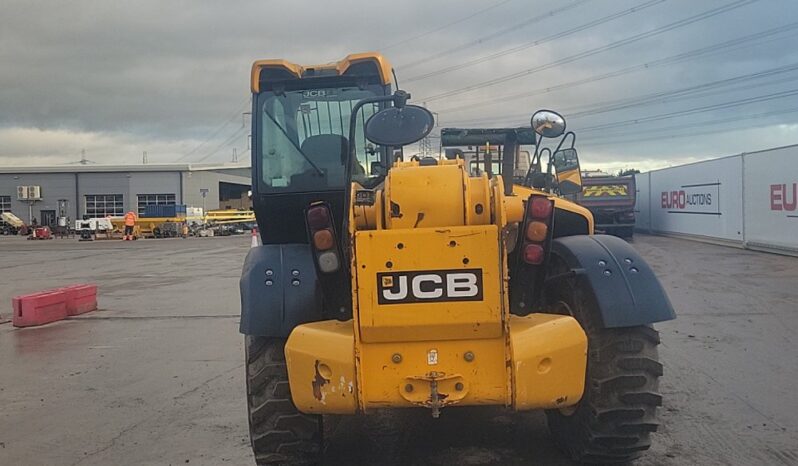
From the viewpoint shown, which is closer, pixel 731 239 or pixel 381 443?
pixel 381 443

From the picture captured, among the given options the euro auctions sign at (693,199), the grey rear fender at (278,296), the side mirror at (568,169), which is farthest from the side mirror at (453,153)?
the euro auctions sign at (693,199)

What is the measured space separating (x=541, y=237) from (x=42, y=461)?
3809 mm

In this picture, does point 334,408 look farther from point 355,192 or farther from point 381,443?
point 381,443

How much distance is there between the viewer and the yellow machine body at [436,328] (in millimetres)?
3520

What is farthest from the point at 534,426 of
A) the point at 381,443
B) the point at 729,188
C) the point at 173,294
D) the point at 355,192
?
the point at 729,188

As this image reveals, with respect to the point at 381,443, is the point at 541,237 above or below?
above

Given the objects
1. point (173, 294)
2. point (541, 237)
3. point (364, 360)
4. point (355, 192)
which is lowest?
point (173, 294)

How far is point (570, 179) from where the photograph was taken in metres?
5.64

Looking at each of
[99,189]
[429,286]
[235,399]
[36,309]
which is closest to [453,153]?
[429,286]

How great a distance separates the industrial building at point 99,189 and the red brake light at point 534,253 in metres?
67.0

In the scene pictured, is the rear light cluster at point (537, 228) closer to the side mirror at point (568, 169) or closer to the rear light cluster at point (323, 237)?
the rear light cluster at point (323, 237)

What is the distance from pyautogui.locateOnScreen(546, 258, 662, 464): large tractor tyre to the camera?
3990 millimetres

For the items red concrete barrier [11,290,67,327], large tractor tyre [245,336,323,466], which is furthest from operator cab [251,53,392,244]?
red concrete barrier [11,290,67,327]

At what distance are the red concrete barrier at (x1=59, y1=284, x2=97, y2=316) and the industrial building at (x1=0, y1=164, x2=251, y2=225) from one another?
185ft
